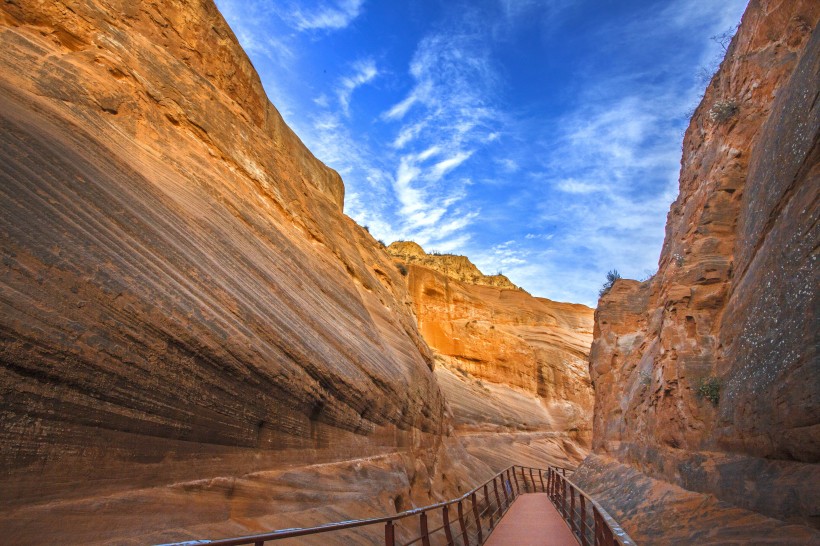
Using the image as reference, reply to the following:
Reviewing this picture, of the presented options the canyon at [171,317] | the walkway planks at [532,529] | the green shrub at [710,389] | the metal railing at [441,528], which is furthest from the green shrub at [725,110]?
the canyon at [171,317]

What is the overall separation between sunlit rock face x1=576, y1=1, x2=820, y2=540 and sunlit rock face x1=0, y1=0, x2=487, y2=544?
4.87 m

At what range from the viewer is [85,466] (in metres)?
3.60

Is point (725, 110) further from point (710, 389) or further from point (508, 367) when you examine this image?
point (508, 367)

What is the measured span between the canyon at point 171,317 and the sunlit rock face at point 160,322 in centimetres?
2

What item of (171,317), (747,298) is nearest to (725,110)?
(747,298)

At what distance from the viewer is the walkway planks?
712 centimetres

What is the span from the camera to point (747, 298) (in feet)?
21.9

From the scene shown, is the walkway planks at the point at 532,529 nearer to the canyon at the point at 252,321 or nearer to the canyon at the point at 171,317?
the canyon at the point at 252,321

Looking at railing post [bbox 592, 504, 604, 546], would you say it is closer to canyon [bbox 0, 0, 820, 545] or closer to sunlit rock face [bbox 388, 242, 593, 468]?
canyon [bbox 0, 0, 820, 545]

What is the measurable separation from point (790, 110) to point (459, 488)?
10.8 metres

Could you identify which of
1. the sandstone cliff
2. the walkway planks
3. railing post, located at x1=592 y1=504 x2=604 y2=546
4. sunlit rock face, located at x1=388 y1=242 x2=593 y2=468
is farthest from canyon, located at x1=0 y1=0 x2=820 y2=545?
the sandstone cliff

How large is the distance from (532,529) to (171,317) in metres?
7.15

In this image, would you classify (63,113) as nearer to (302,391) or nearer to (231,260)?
(231,260)

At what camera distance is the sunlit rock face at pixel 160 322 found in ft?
11.6
